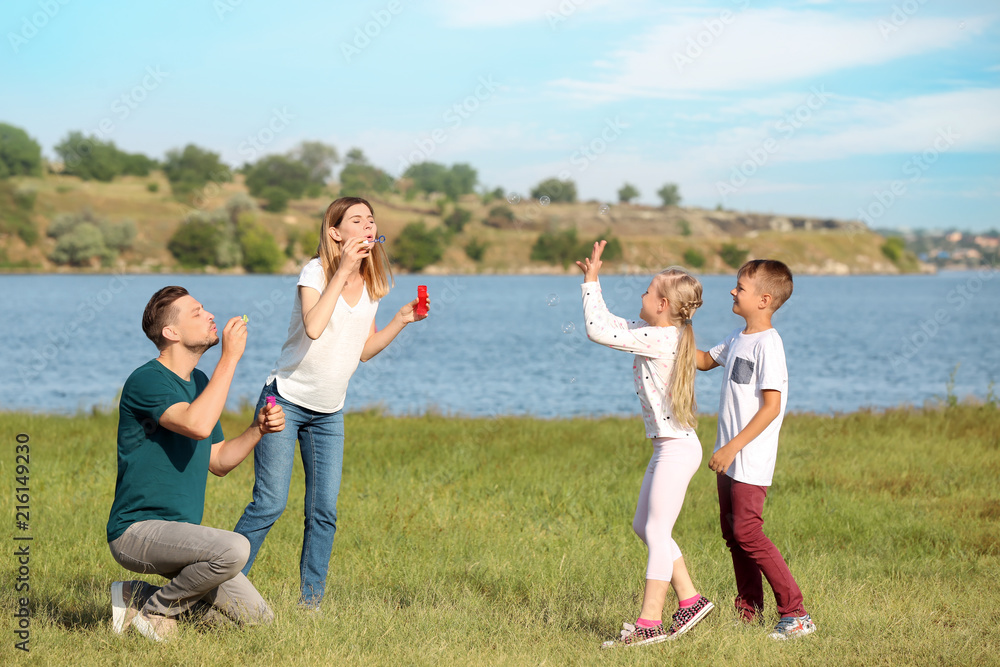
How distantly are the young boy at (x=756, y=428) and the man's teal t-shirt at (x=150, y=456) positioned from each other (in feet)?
8.61

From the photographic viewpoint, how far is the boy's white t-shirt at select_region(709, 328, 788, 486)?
173 inches

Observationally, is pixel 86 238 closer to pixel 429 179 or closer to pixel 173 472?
pixel 429 179

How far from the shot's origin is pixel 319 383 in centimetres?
461

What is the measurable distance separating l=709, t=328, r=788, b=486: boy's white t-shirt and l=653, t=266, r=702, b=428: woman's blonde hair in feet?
0.77

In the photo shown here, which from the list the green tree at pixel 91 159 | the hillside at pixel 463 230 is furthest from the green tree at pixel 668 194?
the green tree at pixel 91 159

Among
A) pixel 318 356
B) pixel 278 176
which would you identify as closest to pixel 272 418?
pixel 318 356

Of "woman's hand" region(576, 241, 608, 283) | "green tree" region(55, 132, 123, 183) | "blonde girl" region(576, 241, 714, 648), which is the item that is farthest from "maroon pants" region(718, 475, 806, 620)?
"green tree" region(55, 132, 123, 183)

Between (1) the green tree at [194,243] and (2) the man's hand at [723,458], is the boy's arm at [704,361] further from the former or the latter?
(1) the green tree at [194,243]

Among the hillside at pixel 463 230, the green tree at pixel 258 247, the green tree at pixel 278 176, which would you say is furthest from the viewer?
the green tree at pixel 278 176

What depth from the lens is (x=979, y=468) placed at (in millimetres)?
9188

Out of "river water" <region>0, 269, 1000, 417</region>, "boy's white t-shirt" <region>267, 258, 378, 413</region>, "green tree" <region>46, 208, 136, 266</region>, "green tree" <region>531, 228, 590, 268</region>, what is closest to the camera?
"boy's white t-shirt" <region>267, 258, 378, 413</region>

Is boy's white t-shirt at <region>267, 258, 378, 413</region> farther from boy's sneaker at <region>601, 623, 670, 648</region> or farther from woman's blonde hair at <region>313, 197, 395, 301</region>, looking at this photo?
boy's sneaker at <region>601, 623, 670, 648</region>

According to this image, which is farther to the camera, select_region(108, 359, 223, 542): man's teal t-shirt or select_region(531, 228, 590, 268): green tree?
select_region(531, 228, 590, 268): green tree

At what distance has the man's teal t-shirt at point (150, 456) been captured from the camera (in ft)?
13.1
